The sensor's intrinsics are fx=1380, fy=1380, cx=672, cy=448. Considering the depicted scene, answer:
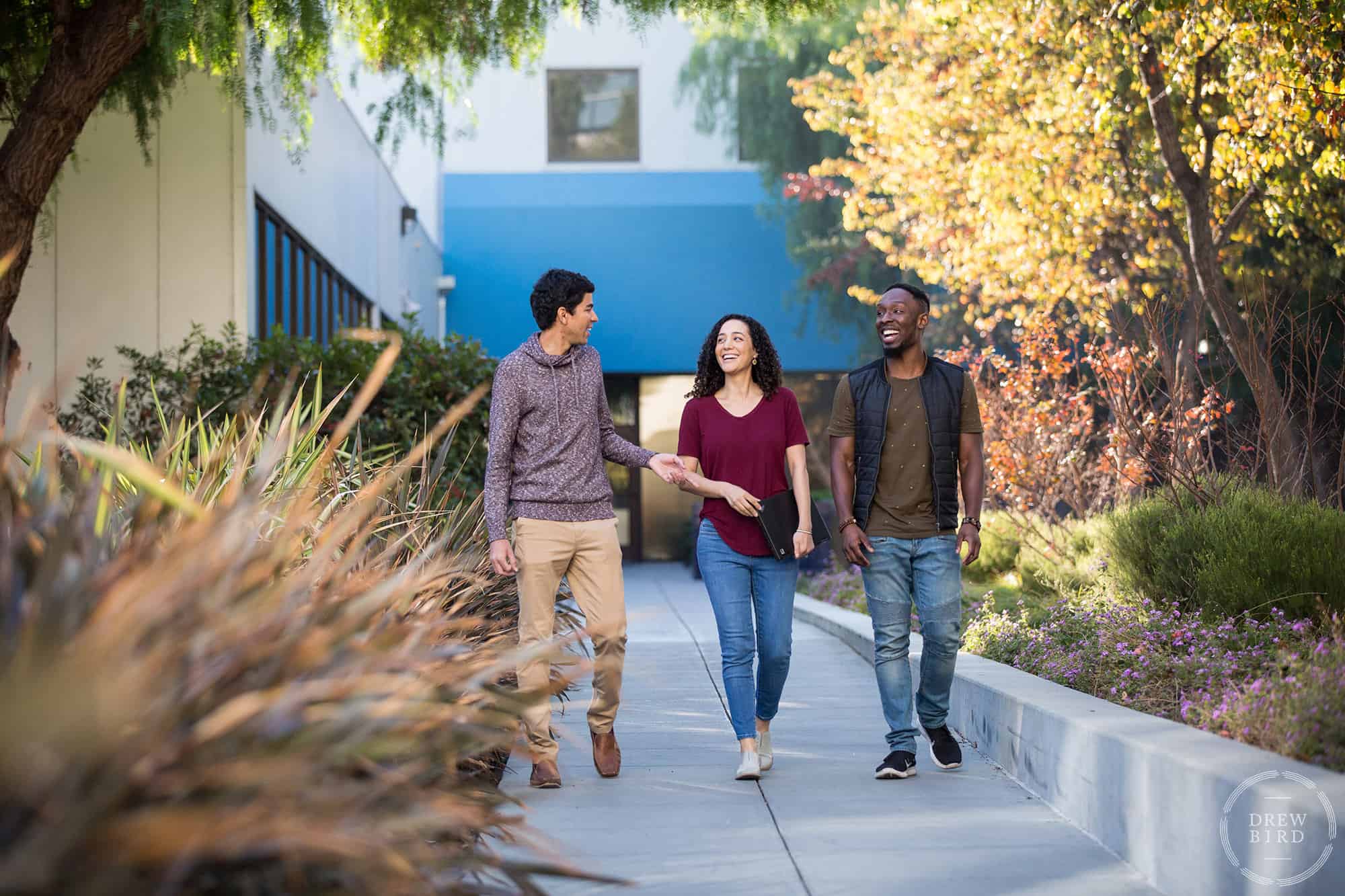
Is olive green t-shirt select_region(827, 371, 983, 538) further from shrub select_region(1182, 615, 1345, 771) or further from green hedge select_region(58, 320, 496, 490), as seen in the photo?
green hedge select_region(58, 320, 496, 490)

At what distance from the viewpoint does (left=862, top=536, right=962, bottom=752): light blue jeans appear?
5.55 meters

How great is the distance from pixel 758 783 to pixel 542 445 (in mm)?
1594

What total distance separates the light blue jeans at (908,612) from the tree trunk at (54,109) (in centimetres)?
482

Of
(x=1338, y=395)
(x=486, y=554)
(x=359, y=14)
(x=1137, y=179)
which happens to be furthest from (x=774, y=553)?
(x=1137, y=179)

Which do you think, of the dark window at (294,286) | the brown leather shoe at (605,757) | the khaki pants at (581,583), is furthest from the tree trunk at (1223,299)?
the dark window at (294,286)

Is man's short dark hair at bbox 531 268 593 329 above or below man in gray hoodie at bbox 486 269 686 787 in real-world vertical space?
above

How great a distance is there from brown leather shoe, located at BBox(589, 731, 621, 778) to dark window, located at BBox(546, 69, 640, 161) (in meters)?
19.2

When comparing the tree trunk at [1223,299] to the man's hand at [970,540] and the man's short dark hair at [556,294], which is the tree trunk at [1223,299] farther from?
the man's short dark hair at [556,294]

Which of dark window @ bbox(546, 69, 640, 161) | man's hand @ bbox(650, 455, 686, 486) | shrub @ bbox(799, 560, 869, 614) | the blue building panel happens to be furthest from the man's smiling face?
dark window @ bbox(546, 69, 640, 161)

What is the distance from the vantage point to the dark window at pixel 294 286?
12.2 m

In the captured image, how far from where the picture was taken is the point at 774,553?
5.54 m

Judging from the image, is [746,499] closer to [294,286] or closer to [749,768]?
[749,768]

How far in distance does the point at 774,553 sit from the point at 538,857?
73.4 inches

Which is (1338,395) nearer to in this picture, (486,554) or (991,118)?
(991,118)
